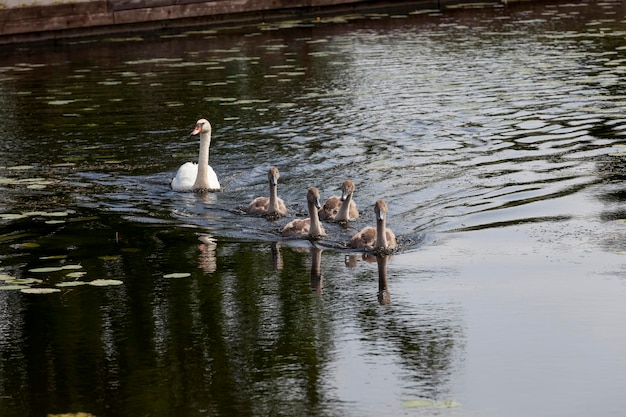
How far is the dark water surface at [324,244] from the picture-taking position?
8.87 metres

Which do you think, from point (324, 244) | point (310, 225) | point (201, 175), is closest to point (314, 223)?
point (310, 225)

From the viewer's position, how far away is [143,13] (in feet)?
110

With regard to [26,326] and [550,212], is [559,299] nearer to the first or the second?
[550,212]

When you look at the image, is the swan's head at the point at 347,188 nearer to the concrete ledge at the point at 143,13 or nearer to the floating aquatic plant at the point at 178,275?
the floating aquatic plant at the point at 178,275

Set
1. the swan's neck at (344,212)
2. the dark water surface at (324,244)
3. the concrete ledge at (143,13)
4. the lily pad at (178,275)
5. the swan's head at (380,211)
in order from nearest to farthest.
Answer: the dark water surface at (324,244) < the lily pad at (178,275) < the swan's head at (380,211) < the swan's neck at (344,212) < the concrete ledge at (143,13)

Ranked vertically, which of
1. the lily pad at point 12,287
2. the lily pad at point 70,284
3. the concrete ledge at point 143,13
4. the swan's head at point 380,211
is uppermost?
the concrete ledge at point 143,13

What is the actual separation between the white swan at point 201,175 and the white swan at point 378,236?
10.5 feet

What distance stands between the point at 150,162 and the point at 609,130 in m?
6.09

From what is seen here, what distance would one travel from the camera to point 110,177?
16297mm

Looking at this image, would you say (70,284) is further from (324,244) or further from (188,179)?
(188,179)

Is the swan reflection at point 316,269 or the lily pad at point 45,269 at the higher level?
the lily pad at point 45,269

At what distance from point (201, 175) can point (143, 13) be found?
1867cm

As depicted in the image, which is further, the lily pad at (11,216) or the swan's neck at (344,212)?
the lily pad at (11,216)

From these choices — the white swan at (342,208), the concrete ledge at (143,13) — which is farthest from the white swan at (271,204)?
the concrete ledge at (143,13)
